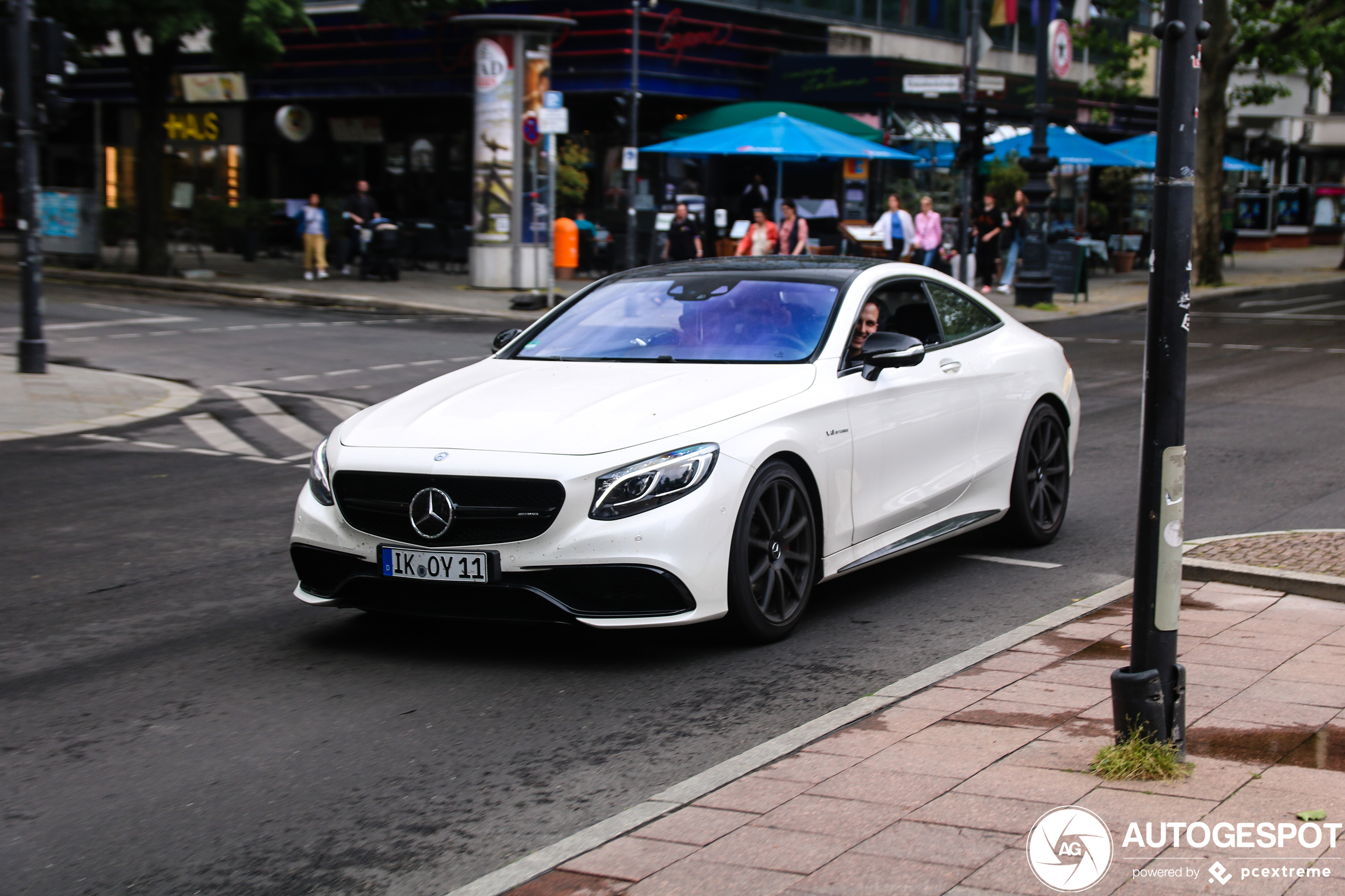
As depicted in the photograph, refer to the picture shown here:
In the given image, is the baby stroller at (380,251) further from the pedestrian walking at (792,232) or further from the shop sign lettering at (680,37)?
the pedestrian walking at (792,232)

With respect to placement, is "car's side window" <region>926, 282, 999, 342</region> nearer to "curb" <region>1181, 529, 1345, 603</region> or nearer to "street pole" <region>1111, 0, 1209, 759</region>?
"curb" <region>1181, 529, 1345, 603</region>

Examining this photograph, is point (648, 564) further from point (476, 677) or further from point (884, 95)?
point (884, 95)

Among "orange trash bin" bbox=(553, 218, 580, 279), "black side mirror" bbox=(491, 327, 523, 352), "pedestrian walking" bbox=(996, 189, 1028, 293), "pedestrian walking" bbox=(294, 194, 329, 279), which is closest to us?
"black side mirror" bbox=(491, 327, 523, 352)

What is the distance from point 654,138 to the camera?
33.2 metres

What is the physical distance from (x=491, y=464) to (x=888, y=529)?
2025 millimetres

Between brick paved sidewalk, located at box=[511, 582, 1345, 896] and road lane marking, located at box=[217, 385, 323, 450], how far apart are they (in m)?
7.26

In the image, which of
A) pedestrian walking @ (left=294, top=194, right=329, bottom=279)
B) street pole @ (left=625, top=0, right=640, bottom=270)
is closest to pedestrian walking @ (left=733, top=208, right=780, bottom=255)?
street pole @ (left=625, top=0, right=640, bottom=270)

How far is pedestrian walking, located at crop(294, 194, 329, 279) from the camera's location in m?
28.0

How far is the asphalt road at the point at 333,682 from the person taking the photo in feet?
13.1

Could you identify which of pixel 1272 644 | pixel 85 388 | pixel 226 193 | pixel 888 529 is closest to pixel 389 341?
pixel 85 388

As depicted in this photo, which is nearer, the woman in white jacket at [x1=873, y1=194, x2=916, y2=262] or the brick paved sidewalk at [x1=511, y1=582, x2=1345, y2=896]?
the brick paved sidewalk at [x1=511, y1=582, x2=1345, y2=896]

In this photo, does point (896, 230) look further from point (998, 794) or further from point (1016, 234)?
point (998, 794)

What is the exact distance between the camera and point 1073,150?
31.4 metres

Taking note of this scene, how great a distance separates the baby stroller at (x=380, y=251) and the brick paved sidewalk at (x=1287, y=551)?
2223 centimetres
